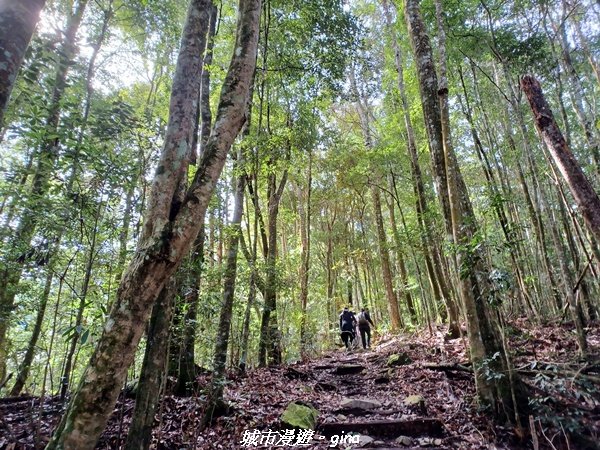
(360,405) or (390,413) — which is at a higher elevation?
(360,405)

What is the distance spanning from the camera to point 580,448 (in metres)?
4.11

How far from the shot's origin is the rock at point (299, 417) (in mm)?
5012

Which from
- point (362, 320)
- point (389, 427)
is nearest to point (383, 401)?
point (389, 427)

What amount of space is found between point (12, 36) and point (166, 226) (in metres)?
1.70

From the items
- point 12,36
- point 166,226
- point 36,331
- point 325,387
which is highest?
point 12,36

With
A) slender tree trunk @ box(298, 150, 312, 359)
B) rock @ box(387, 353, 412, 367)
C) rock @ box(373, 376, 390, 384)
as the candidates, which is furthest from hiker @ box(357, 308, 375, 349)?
rock @ box(373, 376, 390, 384)

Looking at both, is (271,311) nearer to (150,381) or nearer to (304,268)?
(304,268)

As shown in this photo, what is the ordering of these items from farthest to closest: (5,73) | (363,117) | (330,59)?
(363,117) < (330,59) < (5,73)

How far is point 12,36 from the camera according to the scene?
2.52m

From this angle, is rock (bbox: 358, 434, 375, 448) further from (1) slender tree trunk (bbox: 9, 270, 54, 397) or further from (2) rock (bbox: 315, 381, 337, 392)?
(1) slender tree trunk (bbox: 9, 270, 54, 397)

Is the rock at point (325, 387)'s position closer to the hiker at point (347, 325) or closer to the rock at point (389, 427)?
the rock at point (389, 427)

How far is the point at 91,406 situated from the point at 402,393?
564 centimetres

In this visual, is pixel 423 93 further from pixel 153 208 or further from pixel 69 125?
pixel 69 125

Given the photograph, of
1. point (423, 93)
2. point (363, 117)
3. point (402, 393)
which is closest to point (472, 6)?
point (423, 93)
